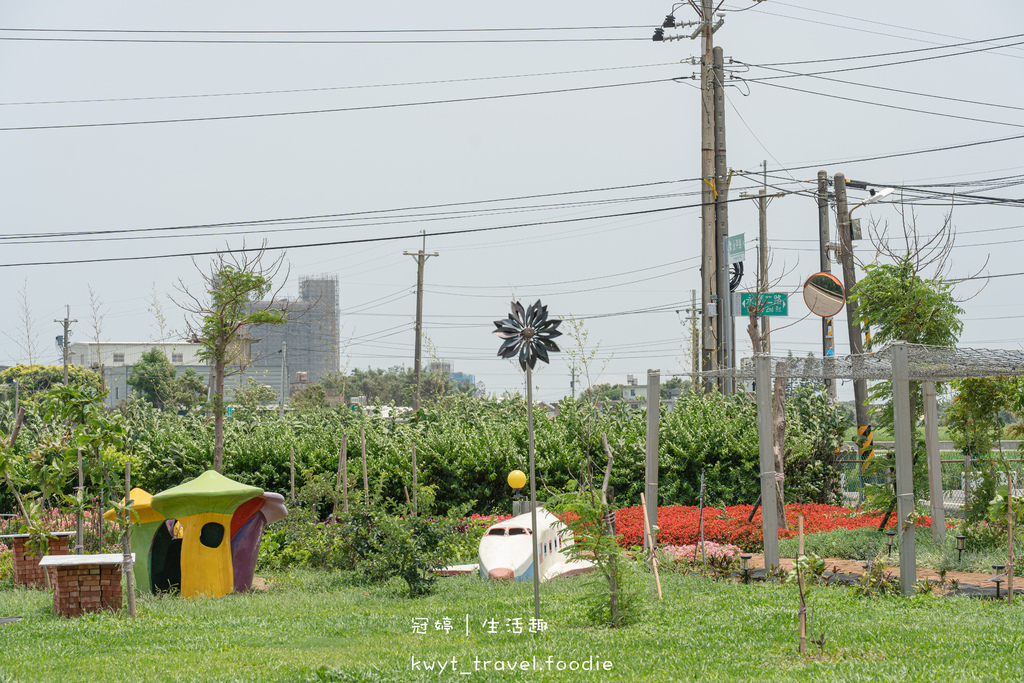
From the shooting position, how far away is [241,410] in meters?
21.1

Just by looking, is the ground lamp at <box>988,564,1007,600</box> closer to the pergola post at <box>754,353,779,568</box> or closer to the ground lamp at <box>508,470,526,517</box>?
the pergola post at <box>754,353,779,568</box>

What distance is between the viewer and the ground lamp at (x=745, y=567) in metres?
11.2

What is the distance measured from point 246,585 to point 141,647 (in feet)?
12.9

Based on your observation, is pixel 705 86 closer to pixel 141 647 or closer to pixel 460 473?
pixel 460 473

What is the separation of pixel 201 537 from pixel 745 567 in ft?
24.0

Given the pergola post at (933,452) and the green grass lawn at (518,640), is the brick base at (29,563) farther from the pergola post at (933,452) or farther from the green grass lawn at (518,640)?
the pergola post at (933,452)

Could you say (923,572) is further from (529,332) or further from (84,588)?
(84,588)

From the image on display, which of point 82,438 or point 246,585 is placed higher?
point 82,438

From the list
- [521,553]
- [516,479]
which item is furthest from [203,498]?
[521,553]

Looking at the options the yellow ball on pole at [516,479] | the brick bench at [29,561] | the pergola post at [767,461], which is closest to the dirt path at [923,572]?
the pergola post at [767,461]

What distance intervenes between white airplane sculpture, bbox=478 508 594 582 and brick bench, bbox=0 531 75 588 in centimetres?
620

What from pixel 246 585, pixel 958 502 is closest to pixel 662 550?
pixel 246 585

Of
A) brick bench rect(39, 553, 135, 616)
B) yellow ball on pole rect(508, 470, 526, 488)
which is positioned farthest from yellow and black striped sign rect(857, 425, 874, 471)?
brick bench rect(39, 553, 135, 616)

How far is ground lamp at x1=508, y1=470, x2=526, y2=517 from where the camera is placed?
508 inches
